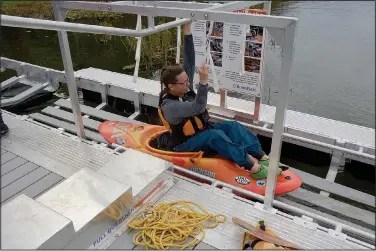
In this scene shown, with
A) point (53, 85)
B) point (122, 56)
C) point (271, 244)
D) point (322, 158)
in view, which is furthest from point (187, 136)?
point (122, 56)

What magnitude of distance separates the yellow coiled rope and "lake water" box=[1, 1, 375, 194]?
1.42 meters

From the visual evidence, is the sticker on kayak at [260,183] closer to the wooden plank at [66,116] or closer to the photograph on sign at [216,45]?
the photograph on sign at [216,45]

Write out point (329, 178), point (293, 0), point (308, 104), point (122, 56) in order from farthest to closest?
1. point (122, 56)
2. point (293, 0)
3. point (308, 104)
4. point (329, 178)

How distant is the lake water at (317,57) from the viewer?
5.50 feet

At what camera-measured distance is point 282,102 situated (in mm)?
2525

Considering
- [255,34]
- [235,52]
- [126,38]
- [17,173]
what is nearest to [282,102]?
[255,34]

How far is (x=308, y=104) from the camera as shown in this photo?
214 inches

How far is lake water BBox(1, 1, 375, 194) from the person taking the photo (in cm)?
168

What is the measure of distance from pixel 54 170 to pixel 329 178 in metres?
2.99

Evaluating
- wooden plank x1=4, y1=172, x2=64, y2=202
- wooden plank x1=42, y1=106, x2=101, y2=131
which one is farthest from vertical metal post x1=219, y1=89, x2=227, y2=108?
wooden plank x1=4, y1=172, x2=64, y2=202

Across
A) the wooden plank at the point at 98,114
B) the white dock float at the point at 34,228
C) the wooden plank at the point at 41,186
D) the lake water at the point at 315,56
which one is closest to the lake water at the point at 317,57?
the lake water at the point at 315,56

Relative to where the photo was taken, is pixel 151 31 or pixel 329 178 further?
pixel 329 178

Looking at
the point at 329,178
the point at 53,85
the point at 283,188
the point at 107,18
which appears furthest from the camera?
the point at 107,18

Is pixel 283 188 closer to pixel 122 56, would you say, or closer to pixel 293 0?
pixel 293 0
